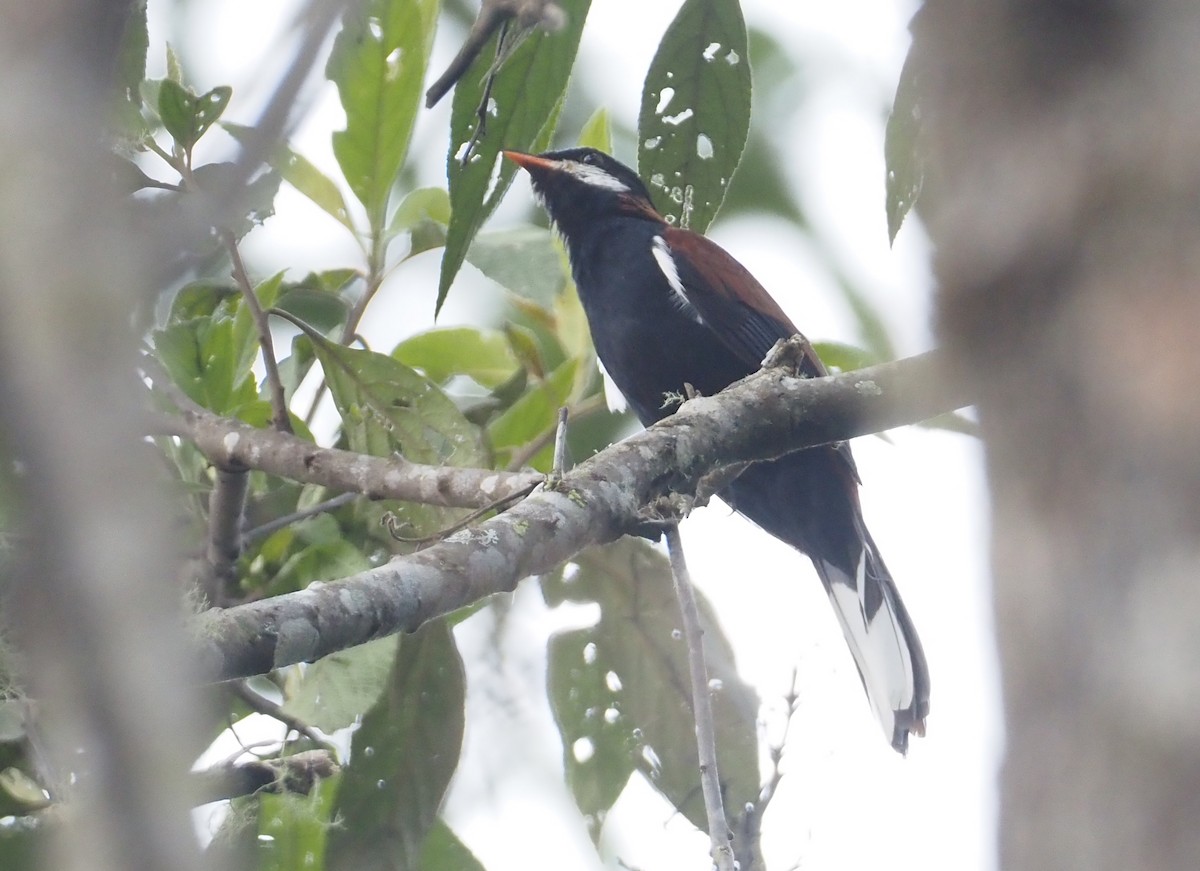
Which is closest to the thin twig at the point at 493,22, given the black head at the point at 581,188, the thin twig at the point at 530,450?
the thin twig at the point at 530,450

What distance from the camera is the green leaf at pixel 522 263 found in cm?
264

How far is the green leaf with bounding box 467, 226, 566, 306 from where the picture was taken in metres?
2.64

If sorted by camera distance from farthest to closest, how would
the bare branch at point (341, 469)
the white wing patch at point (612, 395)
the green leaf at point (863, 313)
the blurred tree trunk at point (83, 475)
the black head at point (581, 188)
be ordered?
the green leaf at point (863, 313) → the black head at point (581, 188) → the white wing patch at point (612, 395) → the bare branch at point (341, 469) → the blurred tree trunk at point (83, 475)

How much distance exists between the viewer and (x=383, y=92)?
277 centimetres

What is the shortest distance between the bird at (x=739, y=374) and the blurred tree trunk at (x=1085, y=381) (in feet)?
8.46

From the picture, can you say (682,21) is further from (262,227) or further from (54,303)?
(54,303)

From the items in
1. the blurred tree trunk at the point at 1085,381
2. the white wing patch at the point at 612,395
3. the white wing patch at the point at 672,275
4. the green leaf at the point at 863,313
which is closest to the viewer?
the blurred tree trunk at the point at 1085,381

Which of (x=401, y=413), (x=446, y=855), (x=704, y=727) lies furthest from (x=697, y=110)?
(x=446, y=855)

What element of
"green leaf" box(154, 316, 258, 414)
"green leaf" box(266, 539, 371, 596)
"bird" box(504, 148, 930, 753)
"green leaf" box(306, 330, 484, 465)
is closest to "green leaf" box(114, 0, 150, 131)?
"green leaf" box(154, 316, 258, 414)

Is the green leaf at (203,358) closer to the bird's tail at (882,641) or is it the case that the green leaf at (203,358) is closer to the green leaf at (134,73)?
the green leaf at (134,73)

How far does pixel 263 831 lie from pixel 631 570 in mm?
962

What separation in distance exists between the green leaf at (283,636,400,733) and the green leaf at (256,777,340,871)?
0.17 meters

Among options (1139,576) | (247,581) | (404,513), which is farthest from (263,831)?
(1139,576)

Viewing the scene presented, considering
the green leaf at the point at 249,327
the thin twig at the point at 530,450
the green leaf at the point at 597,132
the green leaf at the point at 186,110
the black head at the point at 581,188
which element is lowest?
the thin twig at the point at 530,450
